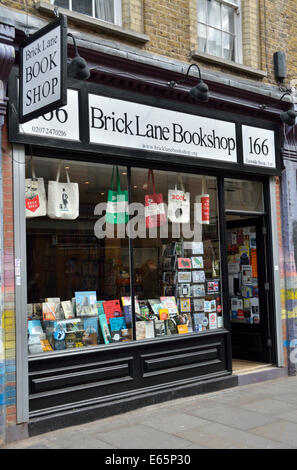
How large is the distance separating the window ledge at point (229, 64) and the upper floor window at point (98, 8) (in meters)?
1.28

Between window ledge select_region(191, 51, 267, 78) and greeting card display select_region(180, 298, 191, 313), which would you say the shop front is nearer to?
greeting card display select_region(180, 298, 191, 313)

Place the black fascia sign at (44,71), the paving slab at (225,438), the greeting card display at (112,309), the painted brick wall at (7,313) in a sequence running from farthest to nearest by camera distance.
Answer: the greeting card display at (112,309)
the painted brick wall at (7,313)
the paving slab at (225,438)
the black fascia sign at (44,71)

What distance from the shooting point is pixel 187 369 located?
23.9ft

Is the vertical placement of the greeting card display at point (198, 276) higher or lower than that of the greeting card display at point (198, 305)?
higher

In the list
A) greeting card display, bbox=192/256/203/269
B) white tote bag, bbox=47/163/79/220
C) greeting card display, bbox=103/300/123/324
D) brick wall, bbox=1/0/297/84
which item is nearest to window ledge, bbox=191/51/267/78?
brick wall, bbox=1/0/297/84

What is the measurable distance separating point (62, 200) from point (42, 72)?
67.3 inches

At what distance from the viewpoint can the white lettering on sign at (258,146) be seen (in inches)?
A: 325

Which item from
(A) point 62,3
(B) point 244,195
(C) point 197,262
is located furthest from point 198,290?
(A) point 62,3

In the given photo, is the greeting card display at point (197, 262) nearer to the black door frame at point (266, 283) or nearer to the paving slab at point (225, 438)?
the black door frame at point (266, 283)

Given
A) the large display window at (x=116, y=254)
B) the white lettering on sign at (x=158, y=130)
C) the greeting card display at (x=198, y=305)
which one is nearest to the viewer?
the large display window at (x=116, y=254)

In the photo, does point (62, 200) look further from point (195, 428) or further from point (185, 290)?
point (195, 428)

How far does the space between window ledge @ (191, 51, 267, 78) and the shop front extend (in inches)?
30.8

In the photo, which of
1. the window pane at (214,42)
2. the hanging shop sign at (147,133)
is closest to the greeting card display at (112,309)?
the hanging shop sign at (147,133)
